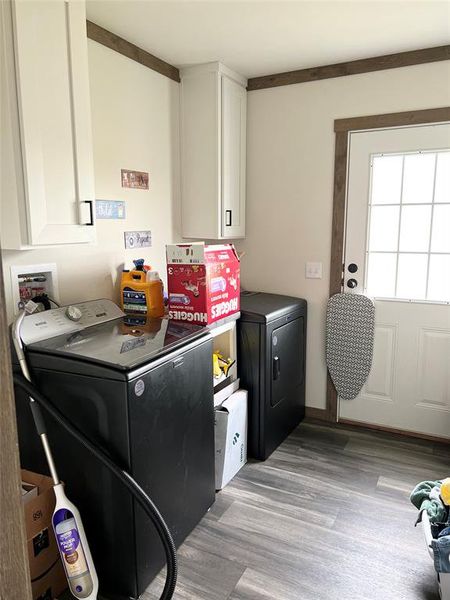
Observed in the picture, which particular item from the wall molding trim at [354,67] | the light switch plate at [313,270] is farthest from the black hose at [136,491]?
the wall molding trim at [354,67]

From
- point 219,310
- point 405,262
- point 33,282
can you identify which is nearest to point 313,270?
point 405,262

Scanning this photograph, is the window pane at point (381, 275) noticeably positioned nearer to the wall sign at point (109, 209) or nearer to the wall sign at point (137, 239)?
the wall sign at point (137, 239)

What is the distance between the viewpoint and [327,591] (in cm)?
180

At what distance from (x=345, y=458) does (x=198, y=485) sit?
110 cm

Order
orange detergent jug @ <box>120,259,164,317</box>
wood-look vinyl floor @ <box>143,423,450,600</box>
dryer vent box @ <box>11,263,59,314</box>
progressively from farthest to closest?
orange detergent jug @ <box>120,259,164,317</box> → dryer vent box @ <box>11,263,59,314</box> → wood-look vinyl floor @ <box>143,423,450,600</box>

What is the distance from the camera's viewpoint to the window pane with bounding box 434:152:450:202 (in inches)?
107

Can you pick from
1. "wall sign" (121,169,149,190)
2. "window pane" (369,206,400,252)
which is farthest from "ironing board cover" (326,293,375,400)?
"wall sign" (121,169,149,190)

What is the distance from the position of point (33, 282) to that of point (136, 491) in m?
1.11

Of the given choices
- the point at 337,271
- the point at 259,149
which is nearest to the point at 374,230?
the point at 337,271

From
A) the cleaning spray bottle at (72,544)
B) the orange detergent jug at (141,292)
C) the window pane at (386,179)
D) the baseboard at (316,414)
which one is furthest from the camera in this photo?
the baseboard at (316,414)

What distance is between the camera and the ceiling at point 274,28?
211 centimetres

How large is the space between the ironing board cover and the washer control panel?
1.50m

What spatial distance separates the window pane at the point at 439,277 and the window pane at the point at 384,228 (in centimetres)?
26

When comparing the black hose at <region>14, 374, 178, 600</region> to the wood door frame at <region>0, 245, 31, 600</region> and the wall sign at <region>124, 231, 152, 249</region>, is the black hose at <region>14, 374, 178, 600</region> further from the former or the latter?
the wall sign at <region>124, 231, 152, 249</region>
